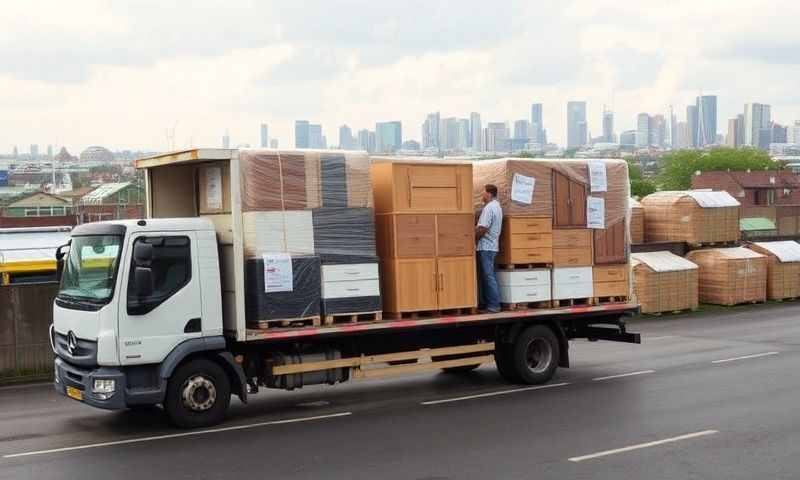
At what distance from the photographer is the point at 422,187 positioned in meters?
13.2

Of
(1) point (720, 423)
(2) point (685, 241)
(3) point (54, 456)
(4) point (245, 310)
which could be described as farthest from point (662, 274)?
(3) point (54, 456)

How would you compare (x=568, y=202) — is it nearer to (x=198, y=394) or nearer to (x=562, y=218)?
(x=562, y=218)

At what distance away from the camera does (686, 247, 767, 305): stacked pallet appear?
2644cm

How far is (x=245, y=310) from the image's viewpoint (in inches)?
464

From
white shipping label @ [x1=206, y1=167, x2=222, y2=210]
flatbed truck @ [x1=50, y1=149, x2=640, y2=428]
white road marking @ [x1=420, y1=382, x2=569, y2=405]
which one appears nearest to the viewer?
flatbed truck @ [x1=50, y1=149, x2=640, y2=428]

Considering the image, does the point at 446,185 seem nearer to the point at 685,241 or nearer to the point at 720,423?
the point at 720,423

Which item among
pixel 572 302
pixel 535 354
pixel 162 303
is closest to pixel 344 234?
pixel 162 303

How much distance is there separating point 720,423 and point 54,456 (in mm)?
7543

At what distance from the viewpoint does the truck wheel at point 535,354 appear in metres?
14.3

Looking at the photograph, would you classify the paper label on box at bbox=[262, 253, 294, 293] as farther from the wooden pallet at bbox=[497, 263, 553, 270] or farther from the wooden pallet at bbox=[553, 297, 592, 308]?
the wooden pallet at bbox=[553, 297, 592, 308]

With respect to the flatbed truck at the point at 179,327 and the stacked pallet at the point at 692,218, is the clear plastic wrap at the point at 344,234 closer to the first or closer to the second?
the flatbed truck at the point at 179,327

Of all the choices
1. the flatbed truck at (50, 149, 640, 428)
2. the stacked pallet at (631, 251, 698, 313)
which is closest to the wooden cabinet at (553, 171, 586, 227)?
the flatbed truck at (50, 149, 640, 428)

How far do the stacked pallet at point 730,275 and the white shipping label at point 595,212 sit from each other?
12.8 metres

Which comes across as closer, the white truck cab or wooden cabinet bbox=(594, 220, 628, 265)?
the white truck cab
